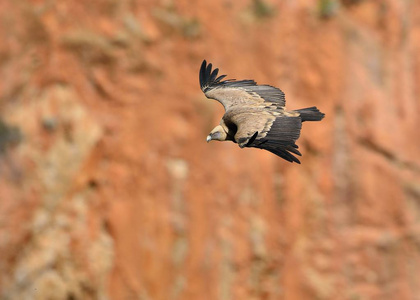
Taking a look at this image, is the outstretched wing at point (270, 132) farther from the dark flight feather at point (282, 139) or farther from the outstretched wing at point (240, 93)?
the outstretched wing at point (240, 93)

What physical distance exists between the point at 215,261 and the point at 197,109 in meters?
3.03

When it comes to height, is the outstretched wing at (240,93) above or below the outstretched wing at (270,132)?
above

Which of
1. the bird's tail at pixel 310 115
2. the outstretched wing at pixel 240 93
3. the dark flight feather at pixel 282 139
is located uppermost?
the outstretched wing at pixel 240 93

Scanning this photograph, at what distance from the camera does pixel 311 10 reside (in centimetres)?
2138

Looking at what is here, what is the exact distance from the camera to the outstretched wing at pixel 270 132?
456 inches

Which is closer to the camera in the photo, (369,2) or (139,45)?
(139,45)

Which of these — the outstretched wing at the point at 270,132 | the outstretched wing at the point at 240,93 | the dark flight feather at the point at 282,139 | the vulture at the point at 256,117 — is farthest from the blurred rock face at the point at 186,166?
the dark flight feather at the point at 282,139

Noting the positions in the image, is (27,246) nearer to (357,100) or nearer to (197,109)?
(197,109)

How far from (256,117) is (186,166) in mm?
8029

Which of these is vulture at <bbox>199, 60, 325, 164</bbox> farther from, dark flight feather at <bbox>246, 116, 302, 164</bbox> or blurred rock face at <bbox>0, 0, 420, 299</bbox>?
blurred rock face at <bbox>0, 0, 420, 299</bbox>

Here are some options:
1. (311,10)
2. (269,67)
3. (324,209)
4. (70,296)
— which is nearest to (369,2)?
(311,10)

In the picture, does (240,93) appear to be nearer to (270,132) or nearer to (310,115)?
(310,115)

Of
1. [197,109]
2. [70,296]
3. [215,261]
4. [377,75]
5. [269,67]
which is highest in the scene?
[377,75]

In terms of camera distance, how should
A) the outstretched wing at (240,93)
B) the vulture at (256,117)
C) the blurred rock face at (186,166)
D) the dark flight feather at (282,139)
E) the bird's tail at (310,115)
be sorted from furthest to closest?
1. the blurred rock face at (186,166)
2. the outstretched wing at (240,93)
3. the bird's tail at (310,115)
4. the vulture at (256,117)
5. the dark flight feather at (282,139)
